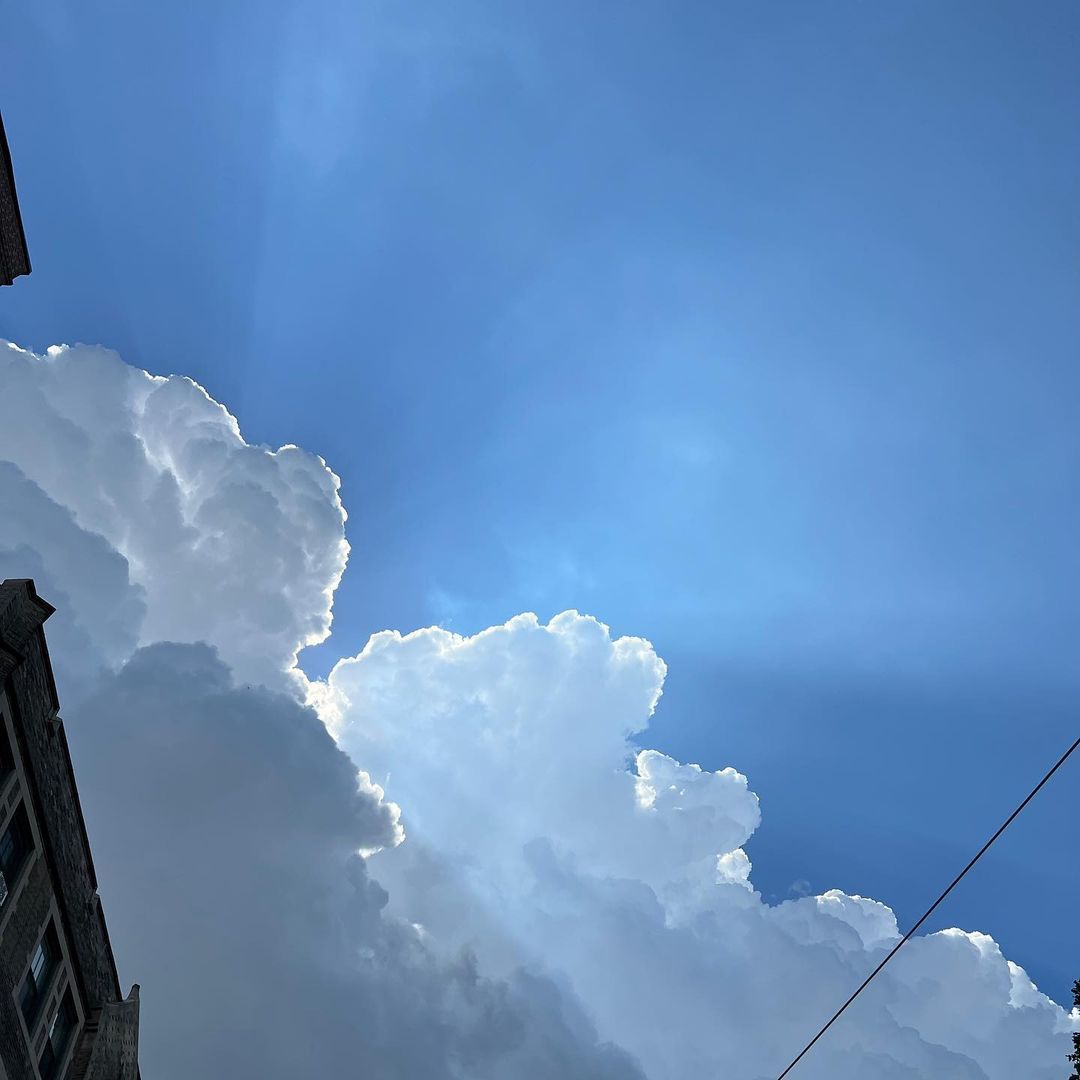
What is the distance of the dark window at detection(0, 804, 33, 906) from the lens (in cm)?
2487

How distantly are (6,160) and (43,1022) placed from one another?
91.5ft

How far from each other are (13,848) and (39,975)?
4.58m

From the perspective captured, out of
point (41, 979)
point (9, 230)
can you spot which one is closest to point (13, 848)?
point (41, 979)

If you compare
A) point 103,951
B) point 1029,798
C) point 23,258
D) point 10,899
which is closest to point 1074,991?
point 1029,798

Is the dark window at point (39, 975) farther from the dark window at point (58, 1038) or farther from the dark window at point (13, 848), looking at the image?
the dark window at point (13, 848)

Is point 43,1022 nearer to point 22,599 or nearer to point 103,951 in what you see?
point 103,951

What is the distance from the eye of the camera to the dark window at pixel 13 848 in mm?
24867

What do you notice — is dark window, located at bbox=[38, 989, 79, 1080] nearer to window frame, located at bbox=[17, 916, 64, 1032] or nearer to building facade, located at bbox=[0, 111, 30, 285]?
window frame, located at bbox=[17, 916, 64, 1032]

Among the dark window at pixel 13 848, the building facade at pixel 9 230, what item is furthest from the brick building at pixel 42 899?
the building facade at pixel 9 230

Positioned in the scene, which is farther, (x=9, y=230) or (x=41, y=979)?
(x=9, y=230)

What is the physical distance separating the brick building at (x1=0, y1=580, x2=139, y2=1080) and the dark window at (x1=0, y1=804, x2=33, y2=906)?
31 millimetres

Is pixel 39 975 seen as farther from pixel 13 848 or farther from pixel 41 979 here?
pixel 13 848

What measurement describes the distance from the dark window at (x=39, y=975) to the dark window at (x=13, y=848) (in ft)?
9.24

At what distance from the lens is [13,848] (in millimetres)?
25719
